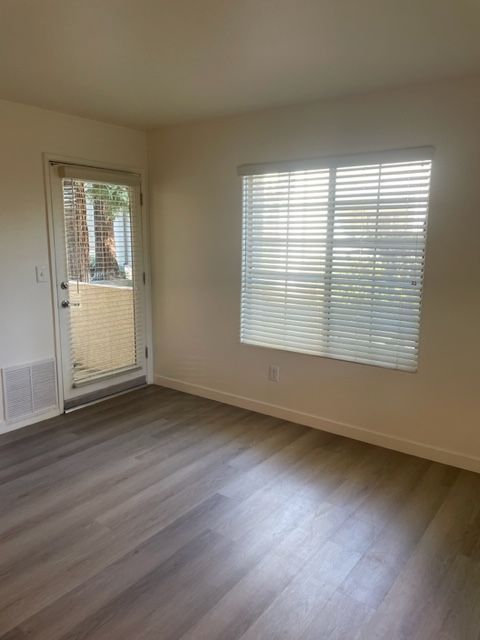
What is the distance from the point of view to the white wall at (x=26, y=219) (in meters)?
3.29

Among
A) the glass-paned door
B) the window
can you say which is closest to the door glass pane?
the glass-paned door

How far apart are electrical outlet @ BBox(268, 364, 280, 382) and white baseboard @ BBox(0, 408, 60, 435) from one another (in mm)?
1805

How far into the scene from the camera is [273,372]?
3.77 m

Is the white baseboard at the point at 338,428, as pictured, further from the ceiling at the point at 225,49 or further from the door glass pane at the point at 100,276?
the ceiling at the point at 225,49

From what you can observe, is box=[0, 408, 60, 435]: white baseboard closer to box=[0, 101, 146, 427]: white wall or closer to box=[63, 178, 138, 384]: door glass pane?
box=[0, 101, 146, 427]: white wall

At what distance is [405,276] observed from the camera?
3029 mm

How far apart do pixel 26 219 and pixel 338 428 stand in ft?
9.30

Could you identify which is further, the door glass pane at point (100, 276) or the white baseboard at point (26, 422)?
the door glass pane at point (100, 276)

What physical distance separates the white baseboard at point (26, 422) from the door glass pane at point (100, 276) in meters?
0.31

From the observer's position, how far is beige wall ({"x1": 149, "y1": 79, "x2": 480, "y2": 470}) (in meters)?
2.80

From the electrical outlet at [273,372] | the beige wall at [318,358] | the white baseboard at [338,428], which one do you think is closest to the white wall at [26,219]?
the beige wall at [318,358]

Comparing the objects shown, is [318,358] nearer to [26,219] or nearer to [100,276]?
[100,276]

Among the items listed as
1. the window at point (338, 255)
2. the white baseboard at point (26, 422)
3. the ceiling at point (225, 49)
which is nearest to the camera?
the ceiling at point (225, 49)

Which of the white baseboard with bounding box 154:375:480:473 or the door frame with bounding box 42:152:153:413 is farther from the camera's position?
the door frame with bounding box 42:152:153:413
